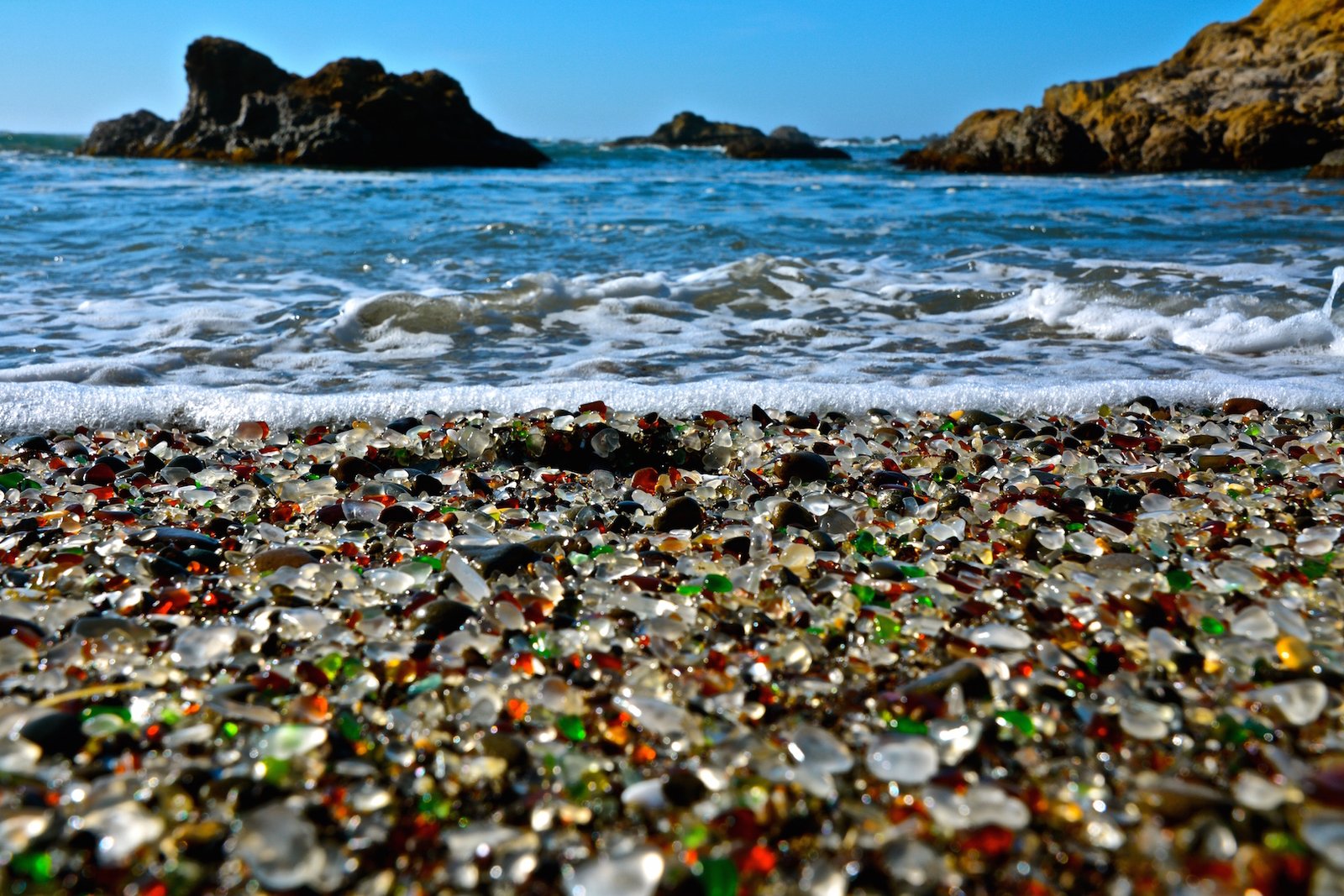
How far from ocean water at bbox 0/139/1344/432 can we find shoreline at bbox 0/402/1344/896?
0.87 metres

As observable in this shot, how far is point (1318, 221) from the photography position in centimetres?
745

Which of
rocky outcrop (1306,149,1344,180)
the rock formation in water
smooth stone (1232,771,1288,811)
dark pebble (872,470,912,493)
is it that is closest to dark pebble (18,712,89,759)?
smooth stone (1232,771,1288,811)

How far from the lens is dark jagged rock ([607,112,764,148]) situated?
58812mm

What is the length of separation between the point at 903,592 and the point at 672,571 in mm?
389

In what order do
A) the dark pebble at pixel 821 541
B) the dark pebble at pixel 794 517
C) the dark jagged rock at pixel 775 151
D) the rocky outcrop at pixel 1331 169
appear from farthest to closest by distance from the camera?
the dark jagged rock at pixel 775 151 < the rocky outcrop at pixel 1331 169 < the dark pebble at pixel 794 517 < the dark pebble at pixel 821 541

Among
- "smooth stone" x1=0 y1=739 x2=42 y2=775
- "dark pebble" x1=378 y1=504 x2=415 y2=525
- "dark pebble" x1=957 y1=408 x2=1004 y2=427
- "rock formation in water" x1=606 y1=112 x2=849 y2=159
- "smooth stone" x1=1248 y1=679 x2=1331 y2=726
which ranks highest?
"rock formation in water" x1=606 y1=112 x2=849 y2=159

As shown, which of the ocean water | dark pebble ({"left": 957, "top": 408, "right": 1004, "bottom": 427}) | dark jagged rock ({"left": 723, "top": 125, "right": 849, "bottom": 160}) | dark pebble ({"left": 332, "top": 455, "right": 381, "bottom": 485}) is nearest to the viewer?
dark pebble ({"left": 332, "top": 455, "right": 381, "bottom": 485})

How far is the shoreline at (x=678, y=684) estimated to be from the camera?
85cm

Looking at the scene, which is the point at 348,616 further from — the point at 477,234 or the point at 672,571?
the point at 477,234

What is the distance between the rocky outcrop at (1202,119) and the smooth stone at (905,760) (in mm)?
27049

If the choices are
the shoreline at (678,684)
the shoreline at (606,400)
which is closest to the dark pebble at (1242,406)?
the shoreline at (606,400)

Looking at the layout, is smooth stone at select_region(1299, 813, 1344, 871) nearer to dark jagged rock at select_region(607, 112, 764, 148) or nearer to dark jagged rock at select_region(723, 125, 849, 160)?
dark jagged rock at select_region(723, 125, 849, 160)

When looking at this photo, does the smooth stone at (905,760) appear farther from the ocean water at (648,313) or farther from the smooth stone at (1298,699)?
the ocean water at (648,313)

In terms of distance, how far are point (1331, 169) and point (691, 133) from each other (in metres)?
47.8
